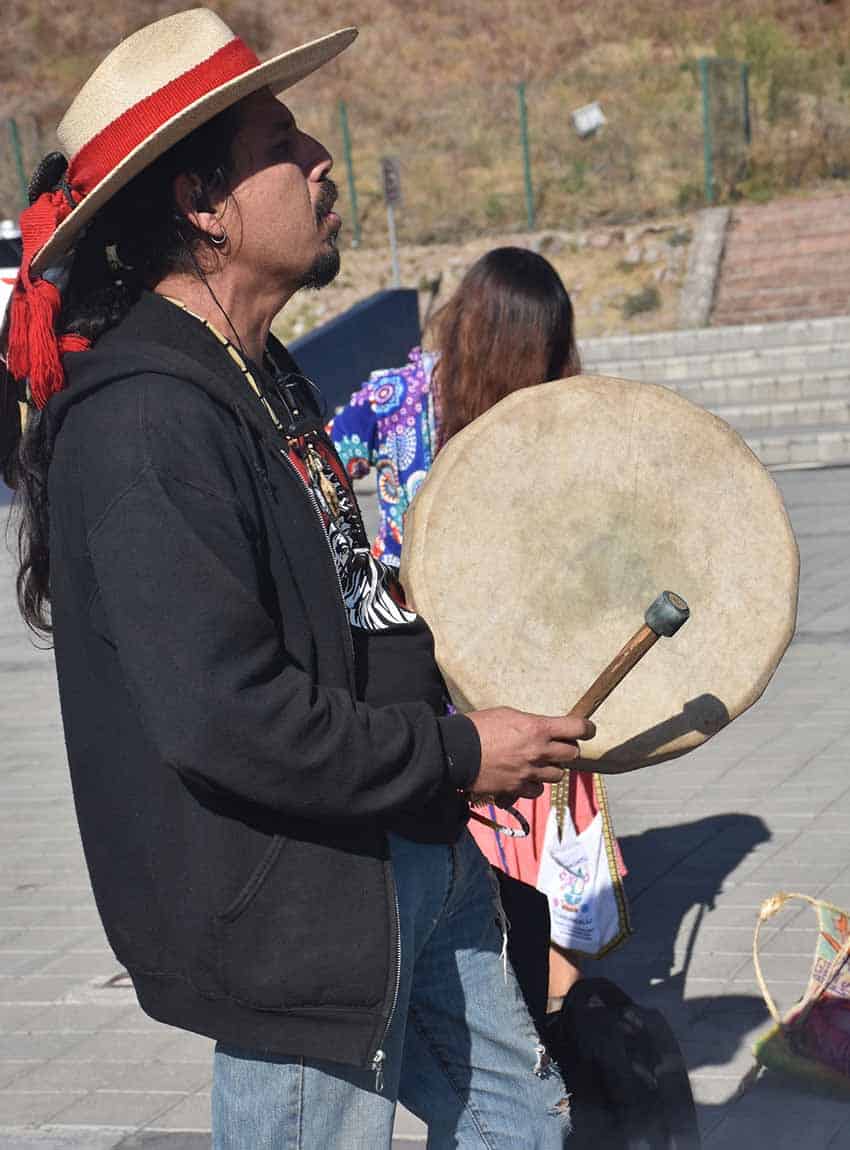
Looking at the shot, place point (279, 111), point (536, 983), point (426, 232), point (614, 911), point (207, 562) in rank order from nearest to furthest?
point (207, 562) < point (279, 111) < point (536, 983) < point (614, 911) < point (426, 232)

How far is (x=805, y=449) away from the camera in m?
12.5

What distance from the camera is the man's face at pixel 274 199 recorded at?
198 cm

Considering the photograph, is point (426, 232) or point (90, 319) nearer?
point (90, 319)

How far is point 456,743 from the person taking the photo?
1925 millimetres

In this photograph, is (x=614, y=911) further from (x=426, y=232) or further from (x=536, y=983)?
(x=426, y=232)

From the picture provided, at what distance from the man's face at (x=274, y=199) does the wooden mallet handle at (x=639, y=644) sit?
605mm

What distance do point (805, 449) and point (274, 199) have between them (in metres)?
11.0

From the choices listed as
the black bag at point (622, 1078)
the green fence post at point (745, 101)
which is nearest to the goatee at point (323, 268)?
the black bag at point (622, 1078)

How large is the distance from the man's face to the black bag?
1.42 m

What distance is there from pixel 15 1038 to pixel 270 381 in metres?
2.40

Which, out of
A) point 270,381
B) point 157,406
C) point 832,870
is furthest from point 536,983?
point 832,870

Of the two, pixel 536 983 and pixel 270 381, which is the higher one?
pixel 270 381

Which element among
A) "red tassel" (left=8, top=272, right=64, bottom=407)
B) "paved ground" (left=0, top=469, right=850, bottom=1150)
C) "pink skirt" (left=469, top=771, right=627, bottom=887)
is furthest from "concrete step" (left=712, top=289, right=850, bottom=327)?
"red tassel" (left=8, top=272, right=64, bottom=407)

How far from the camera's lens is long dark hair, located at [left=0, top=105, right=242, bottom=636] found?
1970mm
